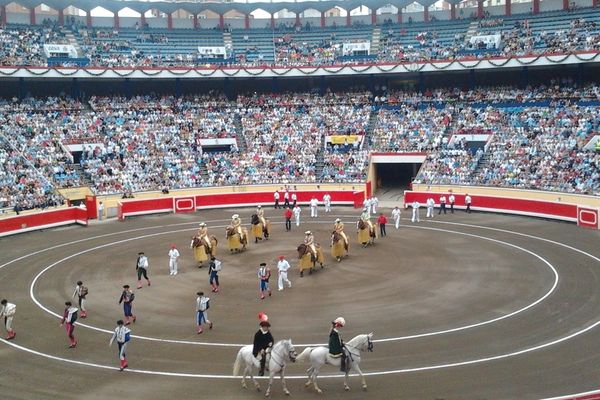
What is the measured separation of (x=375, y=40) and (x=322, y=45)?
19.0 ft

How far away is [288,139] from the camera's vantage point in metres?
57.9

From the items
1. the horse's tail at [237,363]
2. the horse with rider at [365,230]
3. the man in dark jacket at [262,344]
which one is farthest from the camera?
the horse with rider at [365,230]

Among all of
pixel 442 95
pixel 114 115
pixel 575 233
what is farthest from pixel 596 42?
pixel 114 115

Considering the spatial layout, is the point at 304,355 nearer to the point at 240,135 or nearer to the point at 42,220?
the point at 42,220

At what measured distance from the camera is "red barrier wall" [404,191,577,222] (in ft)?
127

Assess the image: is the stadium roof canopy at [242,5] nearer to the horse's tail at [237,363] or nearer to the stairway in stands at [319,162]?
the stairway in stands at [319,162]

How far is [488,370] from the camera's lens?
53.0ft

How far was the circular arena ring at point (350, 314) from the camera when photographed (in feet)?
51.8

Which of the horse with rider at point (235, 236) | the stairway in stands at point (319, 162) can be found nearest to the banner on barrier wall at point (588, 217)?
the horse with rider at point (235, 236)

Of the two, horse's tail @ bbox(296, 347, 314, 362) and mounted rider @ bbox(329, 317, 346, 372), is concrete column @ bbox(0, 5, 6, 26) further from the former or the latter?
mounted rider @ bbox(329, 317, 346, 372)

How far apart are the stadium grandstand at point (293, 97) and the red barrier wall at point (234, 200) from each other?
3333mm

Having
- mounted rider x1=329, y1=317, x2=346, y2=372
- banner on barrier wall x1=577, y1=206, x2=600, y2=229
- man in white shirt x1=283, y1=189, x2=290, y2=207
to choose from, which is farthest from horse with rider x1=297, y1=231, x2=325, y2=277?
man in white shirt x1=283, y1=189, x2=290, y2=207

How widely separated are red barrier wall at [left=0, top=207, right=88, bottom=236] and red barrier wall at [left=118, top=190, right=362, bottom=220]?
14.7 feet

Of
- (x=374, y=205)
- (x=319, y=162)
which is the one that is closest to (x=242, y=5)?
(x=319, y=162)
